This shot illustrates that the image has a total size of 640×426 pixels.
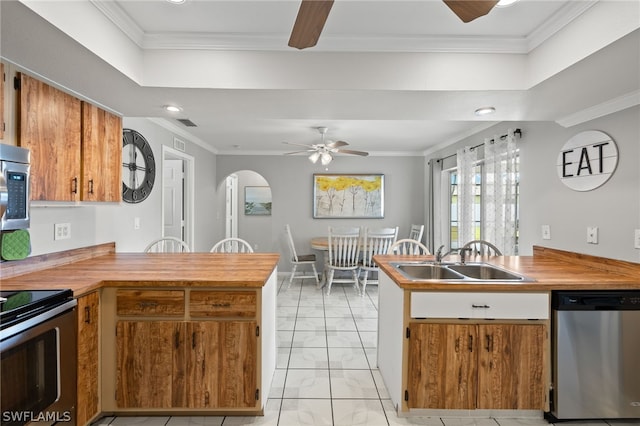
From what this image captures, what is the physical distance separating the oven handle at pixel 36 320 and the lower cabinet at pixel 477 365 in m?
1.76

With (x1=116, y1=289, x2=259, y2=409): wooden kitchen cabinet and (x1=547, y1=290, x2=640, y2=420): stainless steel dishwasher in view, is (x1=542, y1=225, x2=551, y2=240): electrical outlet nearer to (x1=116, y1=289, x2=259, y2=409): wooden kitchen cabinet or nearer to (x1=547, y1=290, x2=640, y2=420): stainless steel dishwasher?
(x1=547, y1=290, x2=640, y2=420): stainless steel dishwasher

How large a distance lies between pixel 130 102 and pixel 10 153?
93cm

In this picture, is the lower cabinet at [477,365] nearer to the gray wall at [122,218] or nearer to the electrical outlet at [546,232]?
the electrical outlet at [546,232]

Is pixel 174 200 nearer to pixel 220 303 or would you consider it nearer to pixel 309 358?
pixel 309 358

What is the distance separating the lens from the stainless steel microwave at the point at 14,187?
1.38m

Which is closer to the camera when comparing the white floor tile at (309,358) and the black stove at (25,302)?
the black stove at (25,302)

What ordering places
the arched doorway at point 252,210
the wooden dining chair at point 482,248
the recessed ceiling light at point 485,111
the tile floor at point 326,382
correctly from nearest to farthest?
the tile floor at point 326,382 < the recessed ceiling light at point 485,111 < the wooden dining chair at point 482,248 < the arched doorway at point 252,210

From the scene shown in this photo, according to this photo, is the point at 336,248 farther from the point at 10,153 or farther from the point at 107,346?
the point at 10,153

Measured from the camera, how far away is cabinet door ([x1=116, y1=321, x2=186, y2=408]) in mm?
1815

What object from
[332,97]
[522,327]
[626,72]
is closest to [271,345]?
[522,327]

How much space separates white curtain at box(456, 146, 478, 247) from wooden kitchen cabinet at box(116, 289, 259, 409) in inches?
120

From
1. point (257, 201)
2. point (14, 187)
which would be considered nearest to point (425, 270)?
point (14, 187)

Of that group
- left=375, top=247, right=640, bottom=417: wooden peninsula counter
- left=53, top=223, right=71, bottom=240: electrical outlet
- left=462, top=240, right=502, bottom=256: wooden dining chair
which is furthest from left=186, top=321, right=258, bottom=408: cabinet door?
left=462, top=240, right=502, bottom=256: wooden dining chair

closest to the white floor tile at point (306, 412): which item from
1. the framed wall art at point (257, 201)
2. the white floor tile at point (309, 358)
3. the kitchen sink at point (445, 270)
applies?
the white floor tile at point (309, 358)
